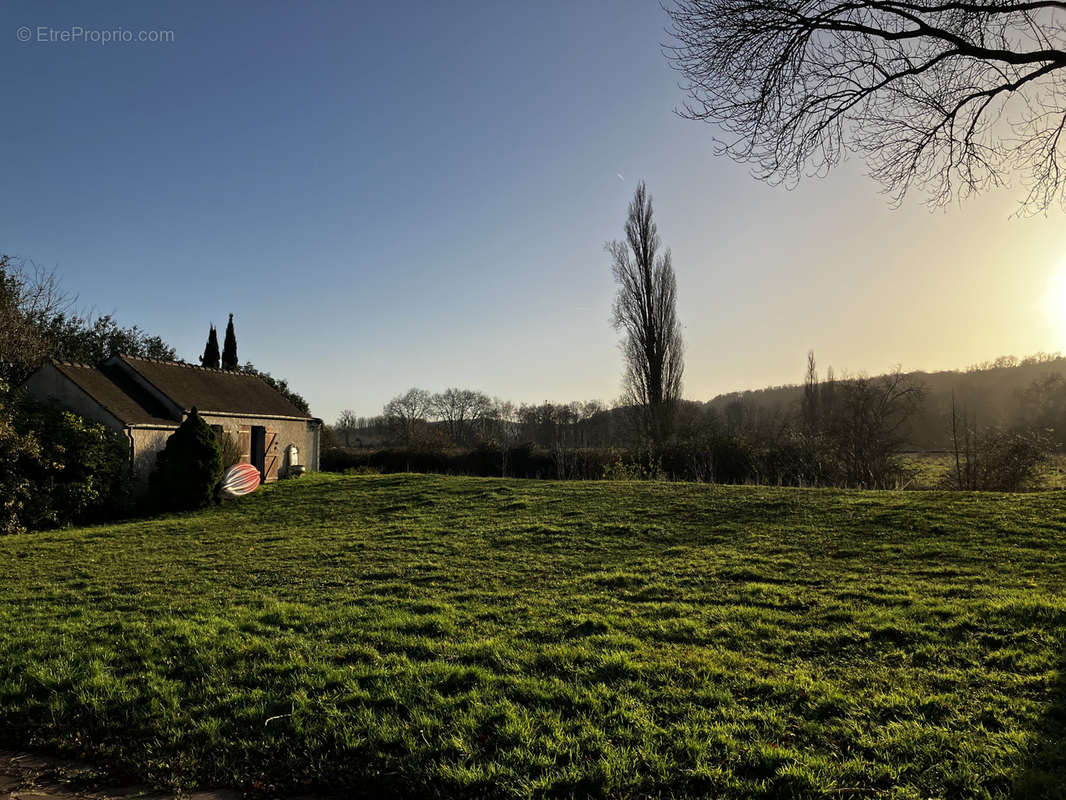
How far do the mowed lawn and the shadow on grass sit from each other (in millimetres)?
13

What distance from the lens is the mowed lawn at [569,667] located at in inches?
132

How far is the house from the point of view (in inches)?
709

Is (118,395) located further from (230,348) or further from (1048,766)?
(1048,766)

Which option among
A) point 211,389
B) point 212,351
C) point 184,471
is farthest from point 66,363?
point 212,351

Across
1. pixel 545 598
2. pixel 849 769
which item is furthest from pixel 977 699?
pixel 545 598

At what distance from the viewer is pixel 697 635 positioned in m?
5.52

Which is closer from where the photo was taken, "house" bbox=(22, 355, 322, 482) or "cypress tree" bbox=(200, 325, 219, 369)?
"house" bbox=(22, 355, 322, 482)

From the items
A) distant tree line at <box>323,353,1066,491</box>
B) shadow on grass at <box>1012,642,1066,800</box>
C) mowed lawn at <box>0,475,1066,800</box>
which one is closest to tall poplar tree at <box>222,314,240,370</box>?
distant tree line at <box>323,353,1066,491</box>

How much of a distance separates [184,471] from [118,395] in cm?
456

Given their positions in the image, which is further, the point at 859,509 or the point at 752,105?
the point at 859,509

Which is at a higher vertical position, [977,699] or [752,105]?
[752,105]

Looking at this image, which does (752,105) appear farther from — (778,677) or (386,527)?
(386,527)

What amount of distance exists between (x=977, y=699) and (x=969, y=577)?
4.26 m

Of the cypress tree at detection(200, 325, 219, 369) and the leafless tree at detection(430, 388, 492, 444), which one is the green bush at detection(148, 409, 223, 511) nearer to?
the cypress tree at detection(200, 325, 219, 369)
